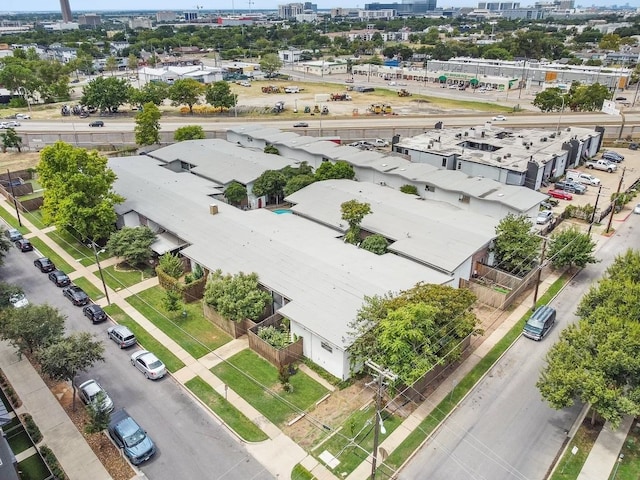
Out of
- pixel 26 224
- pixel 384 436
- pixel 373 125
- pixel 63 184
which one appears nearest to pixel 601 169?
pixel 373 125

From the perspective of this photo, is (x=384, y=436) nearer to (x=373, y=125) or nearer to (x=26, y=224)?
(x=26, y=224)

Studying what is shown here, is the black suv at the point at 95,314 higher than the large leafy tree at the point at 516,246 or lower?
lower

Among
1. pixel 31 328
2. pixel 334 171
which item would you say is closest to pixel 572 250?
pixel 334 171

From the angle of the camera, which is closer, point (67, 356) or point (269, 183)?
point (67, 356)

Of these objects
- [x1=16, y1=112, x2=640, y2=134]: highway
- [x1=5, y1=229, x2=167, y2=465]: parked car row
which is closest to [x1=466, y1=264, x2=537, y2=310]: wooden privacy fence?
[x1=5, y1=229, x2=167, y2=465]: parked car row

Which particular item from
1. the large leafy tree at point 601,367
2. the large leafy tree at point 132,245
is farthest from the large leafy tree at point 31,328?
the large leafy tree at point 601,367

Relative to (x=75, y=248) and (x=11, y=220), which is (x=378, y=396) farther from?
(x=11, y=220)

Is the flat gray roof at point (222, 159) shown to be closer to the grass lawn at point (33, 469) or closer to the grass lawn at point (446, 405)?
the grass lawn at point (446, 405)
